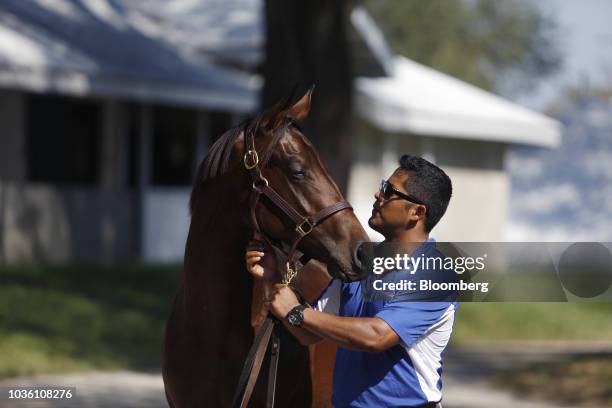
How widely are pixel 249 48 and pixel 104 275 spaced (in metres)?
6.82

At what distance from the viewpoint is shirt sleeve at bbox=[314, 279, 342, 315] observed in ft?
14.1

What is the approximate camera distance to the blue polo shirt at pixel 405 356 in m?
3.89

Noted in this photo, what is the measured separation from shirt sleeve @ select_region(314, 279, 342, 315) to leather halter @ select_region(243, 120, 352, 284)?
0.15 m

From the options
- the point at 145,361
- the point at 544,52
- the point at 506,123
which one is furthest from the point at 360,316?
the point at 544,52

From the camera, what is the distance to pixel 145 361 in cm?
1245

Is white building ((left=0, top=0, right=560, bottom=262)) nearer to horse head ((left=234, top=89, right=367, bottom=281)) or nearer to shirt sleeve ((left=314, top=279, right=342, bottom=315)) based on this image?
horse head ((left=234, top=89, right=367, bottom=281))

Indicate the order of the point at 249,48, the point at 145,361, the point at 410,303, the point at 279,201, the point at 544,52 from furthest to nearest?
the point at 544,52 < the point at 249,48 < the point at 145,361 < the point at 279,201 < the point at 410,303

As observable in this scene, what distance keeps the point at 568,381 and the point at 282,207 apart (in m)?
8.11

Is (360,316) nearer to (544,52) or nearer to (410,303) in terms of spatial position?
(410,303)

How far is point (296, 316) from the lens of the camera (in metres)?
3.91

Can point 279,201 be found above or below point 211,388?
above

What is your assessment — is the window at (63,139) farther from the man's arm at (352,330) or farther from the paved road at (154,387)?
the man's arm at (352,330)

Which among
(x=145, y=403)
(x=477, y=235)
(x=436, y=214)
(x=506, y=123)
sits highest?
(x=506, y=123)

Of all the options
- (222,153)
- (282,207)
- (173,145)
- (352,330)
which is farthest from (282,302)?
(173,145)
